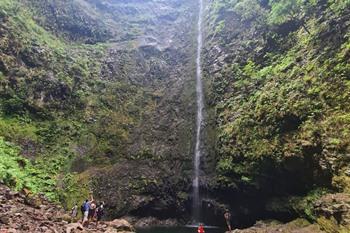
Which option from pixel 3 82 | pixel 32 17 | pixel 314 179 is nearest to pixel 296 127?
pixel 314 179

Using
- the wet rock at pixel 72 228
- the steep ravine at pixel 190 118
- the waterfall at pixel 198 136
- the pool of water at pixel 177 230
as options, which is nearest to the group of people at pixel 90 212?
the wet rock at pixel 72 228

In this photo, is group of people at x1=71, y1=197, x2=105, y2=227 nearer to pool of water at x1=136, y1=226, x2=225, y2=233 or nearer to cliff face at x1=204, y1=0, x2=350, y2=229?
pool of water at x1=136, y1=226, x2=225, y2=233

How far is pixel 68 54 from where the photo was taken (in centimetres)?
3138

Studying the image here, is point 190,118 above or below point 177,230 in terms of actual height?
above

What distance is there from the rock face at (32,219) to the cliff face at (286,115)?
7.82 m

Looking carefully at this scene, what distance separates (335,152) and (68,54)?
73.0ft

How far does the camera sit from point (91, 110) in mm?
27812

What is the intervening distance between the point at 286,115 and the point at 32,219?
12878mm

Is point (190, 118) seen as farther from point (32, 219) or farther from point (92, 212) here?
point (32, 219)

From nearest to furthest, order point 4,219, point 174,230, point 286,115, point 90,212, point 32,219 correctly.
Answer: point 4,219 → point 32,219 → point 90,212 → point 286,115 → point 174,230

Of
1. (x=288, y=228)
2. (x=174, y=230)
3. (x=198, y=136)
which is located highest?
(x=198, y=136)

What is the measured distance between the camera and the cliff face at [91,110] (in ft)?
74.2

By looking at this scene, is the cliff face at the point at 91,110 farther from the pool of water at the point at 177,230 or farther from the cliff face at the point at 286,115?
the cliff face at the point at 286,115

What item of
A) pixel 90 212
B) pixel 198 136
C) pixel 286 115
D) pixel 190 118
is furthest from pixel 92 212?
pixel 190 118
